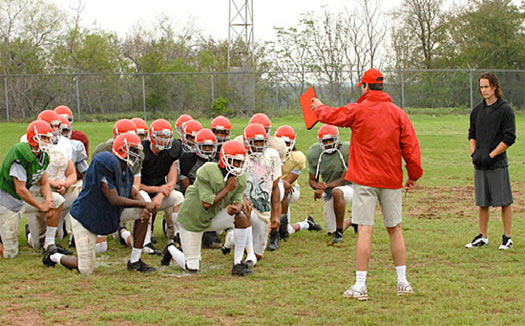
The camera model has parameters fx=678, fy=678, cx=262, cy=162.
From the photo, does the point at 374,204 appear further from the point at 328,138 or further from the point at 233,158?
the point at 328,138

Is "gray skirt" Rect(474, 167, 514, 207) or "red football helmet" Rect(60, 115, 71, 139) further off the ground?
"red football helmet" Rect(60, 115, 71, 139)

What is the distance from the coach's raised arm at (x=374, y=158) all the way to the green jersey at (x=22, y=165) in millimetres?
3504

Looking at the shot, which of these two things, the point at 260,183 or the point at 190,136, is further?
the point at 190,136

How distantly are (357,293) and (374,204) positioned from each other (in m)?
0.79

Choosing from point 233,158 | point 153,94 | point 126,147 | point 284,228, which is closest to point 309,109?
point 233,158

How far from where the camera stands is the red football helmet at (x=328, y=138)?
866 centimetres

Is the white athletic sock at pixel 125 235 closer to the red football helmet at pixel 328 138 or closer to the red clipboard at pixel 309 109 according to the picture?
the red football helmet at pixel 328 138

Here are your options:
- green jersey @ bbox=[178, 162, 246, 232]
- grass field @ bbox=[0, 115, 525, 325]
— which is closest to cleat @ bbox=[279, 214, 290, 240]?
grass field @ bbox=[0, 115, 525, 325]

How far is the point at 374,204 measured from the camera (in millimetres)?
6016

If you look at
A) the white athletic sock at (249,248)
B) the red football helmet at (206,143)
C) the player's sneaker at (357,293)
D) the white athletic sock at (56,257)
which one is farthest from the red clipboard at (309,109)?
the white athletic sock at (56,257)

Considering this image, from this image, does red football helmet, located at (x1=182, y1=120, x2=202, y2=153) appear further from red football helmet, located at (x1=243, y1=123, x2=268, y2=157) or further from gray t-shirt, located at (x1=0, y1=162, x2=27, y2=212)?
gray t-shirt, located at (x1=0, y1=162, x2=27, y2=212)

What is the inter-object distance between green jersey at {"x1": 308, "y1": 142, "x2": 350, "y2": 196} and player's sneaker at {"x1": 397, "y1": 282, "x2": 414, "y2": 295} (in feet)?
9.68

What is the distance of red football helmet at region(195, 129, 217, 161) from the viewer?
26.7 feet

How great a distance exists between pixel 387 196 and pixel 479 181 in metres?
2.49
